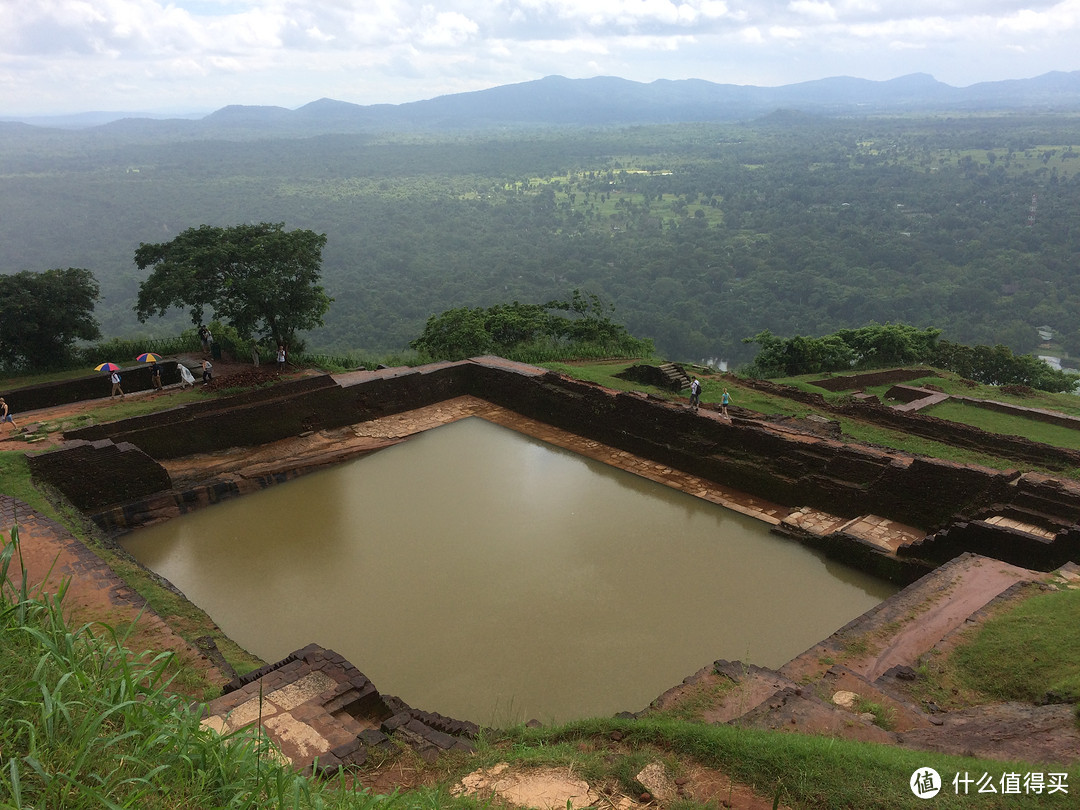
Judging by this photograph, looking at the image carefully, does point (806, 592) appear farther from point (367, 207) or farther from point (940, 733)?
point (367, 207)

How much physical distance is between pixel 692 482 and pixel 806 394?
4.39 metres

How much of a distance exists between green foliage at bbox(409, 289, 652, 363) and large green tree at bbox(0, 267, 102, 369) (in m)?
7.87

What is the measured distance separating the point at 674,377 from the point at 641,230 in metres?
62.0

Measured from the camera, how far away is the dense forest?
41344 millimetres

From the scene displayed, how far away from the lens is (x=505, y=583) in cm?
805

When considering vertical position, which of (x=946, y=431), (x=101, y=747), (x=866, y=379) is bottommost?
(x=866, y=379)

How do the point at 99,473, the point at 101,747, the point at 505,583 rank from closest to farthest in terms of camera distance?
Result: 1. the point at 101,747
2. the point at 505,583
3. the point at 99,473

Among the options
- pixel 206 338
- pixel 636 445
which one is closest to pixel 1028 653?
pixel 636 445

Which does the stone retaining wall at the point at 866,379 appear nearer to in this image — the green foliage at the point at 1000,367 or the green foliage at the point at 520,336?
the green foliage at the point at 1000,367

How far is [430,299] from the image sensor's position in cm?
4469

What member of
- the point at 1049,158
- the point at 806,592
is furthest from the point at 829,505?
the point at 1049,158

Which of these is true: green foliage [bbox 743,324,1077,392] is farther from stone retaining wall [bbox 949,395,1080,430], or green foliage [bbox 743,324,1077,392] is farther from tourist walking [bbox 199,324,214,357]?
tourist walking [bbox 199,324,214,357]

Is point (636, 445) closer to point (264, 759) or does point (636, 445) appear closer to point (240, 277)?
point (240, 277)

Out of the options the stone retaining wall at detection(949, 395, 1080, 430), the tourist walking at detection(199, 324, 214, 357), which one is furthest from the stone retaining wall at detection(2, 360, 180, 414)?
the stone retaining wall at detection(949, 395, 1080, 430)
